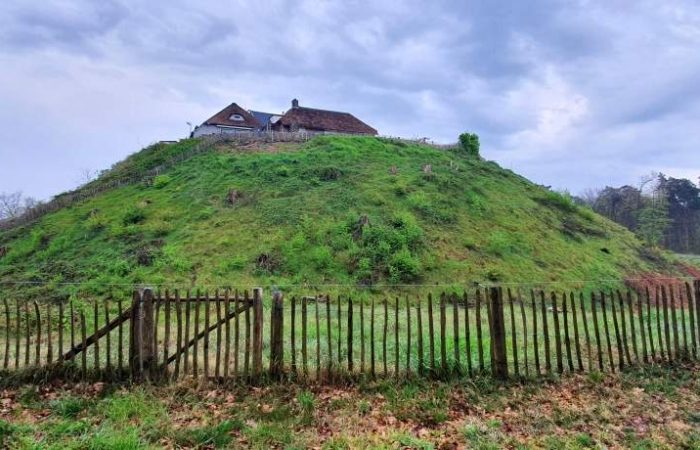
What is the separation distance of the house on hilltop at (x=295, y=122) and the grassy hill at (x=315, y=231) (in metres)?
10.2

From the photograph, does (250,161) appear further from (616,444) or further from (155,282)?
(616,444)

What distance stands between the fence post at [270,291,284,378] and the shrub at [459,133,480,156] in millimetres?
33975

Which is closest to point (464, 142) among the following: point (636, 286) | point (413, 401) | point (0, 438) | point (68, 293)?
point (636, 286)

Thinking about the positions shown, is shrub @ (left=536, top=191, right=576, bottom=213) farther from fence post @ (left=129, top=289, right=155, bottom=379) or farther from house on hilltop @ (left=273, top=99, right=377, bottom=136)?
fence post @ (left=129, top=289, right=155, bottom=379)

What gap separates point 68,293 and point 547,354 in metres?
17.5

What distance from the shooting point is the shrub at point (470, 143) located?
37.3m

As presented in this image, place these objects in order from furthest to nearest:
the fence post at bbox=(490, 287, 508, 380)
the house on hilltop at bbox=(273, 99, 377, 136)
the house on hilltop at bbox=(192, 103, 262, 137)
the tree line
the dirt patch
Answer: the tree line
the house on hilltop at bbox=(192, 103, 262, 137)
the house on hilltop at bbox=(273, 99, 377, 136)
the dirt patch
the fence post at bbox=(490, 287, 508, 380)

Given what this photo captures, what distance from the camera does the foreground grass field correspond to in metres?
4.54

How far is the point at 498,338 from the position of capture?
21.1 feet

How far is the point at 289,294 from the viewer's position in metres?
15.6

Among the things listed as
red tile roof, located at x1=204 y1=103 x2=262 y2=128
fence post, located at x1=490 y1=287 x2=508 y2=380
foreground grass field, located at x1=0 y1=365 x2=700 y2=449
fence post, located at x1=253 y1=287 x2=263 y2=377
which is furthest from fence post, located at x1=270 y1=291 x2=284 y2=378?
red tile roof, located at x1=204 y1=103 x2=262 y2=128

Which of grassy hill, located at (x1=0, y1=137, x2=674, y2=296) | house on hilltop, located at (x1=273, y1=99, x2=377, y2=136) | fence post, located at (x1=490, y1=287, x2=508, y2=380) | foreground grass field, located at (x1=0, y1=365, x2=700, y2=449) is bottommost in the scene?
foreground grass field, located at (x1=0, y1=365, x2=700, y2=449)

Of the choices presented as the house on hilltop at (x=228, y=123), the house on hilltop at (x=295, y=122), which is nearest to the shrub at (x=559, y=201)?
the house on hilltop at (x=295, y=122)

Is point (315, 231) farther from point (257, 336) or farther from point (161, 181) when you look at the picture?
point (257, 336)
